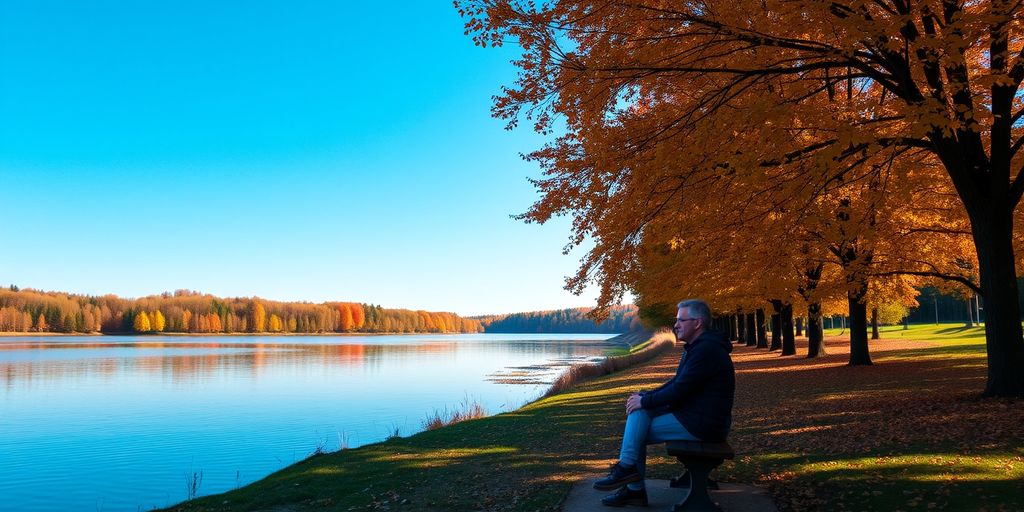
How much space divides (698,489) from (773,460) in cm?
309

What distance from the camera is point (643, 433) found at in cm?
577

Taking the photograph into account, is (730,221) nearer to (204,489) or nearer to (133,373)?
(204,489)

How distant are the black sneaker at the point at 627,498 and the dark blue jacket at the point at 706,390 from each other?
84cm

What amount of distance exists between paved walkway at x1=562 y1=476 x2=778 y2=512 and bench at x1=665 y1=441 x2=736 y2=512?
0.96 feet

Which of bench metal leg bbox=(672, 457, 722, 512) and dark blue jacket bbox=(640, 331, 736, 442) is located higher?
dark blue jacket bbox=(640, 331, 736, 442)

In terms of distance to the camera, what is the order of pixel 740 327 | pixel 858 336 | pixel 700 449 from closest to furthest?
1. pixel 700 449
2. pixel 858 336
3. pixel 740 327

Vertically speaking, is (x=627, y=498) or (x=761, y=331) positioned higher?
(x=627, y=498)

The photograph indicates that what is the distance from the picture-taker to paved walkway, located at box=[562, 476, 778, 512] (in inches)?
235

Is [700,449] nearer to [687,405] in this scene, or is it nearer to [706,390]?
[687,405]

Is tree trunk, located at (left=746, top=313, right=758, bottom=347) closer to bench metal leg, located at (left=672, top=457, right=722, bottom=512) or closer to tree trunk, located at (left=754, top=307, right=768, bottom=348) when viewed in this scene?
tree trunk, located at (left=754, top=307, right=768, bottom=348)

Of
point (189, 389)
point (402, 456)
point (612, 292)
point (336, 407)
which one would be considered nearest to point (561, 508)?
point (402, 456)

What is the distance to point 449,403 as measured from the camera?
Answer: 26469mm

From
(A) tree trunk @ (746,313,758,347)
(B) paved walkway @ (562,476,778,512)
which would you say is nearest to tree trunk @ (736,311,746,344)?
(A) tree trunk @ (746,313,758,347)

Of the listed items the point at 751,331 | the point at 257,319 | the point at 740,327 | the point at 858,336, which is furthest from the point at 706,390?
the point at 257,319
